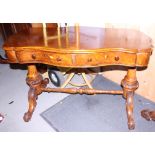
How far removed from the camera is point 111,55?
1520 millimetres

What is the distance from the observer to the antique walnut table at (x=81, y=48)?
1486 mm

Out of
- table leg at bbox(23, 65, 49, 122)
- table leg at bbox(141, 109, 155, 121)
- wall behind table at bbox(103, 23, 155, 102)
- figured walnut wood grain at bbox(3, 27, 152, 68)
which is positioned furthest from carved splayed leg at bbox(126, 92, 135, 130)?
table leg at bbox(23, 65, 49, 122)

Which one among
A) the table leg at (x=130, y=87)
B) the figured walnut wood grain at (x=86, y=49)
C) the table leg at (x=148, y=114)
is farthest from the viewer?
the table leg at (x=148, y=114)

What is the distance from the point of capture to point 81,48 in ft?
4.92

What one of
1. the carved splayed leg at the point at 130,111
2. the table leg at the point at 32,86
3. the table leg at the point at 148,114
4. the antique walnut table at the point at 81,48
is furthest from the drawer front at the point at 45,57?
the table leg at the point at 148,114

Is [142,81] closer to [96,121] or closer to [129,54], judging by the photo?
[96,121]

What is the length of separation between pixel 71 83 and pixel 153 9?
1.24 metres

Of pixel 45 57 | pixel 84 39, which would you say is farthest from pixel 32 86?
pixel 84 39

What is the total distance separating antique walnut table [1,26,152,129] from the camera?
1.49 m

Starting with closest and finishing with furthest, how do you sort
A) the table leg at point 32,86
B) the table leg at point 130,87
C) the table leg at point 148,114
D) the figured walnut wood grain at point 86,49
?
the figured walnut wood grain at point 86,49
the table leg at point 130,87
the table leg at point 148,114
the table leg at point 32,86

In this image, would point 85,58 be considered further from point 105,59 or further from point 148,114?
point 148,114

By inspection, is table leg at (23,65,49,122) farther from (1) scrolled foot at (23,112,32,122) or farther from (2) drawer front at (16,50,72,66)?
(2) drawer front at (16,50,72,66)

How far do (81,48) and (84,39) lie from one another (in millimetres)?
172

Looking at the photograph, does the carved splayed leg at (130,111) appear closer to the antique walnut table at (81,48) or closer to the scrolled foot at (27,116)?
the antique walnut table at (81,48)
